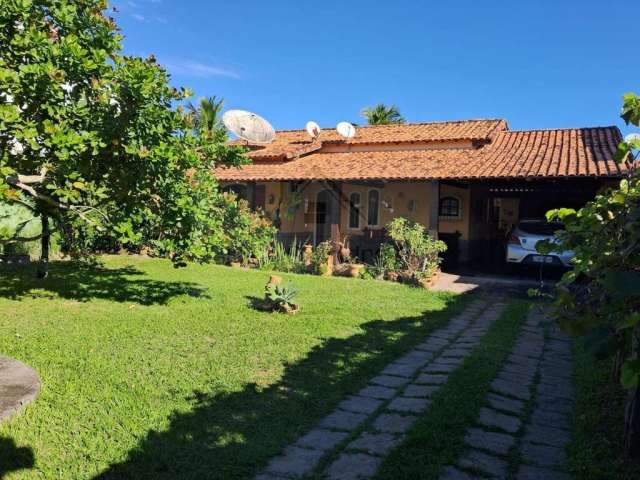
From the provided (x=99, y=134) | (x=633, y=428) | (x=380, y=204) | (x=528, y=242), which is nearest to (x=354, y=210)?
(x=380, y=204)

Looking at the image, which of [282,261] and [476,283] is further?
[282,261]

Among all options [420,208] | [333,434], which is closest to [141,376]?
[333,434]

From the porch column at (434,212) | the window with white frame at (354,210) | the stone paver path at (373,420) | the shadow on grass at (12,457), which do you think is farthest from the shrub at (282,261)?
the shadow on grass at (12,457)

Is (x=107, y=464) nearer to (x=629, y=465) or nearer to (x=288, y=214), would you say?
(x=629, y=465)

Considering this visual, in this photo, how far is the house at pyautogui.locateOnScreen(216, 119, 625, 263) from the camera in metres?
13.4

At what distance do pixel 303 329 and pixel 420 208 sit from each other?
1051 cm

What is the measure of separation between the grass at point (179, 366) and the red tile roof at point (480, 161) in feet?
13.3

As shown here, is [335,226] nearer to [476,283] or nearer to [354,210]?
[354,210]

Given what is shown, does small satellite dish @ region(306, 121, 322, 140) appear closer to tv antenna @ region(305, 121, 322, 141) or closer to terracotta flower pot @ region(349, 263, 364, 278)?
tv antenna @ region(305, 121, 322, 141)

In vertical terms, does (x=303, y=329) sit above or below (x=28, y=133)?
below

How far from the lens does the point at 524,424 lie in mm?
3967

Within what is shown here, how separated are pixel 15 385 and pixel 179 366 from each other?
141 cm

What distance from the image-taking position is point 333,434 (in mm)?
3707

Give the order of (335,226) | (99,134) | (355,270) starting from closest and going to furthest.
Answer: (99,134) < (355,270) < (335,226)
